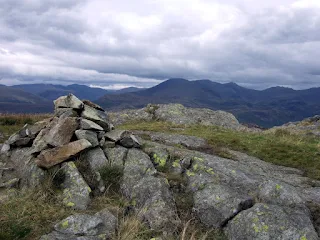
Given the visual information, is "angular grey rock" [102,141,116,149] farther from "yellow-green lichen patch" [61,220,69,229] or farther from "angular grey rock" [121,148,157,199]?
"yellow-green lichen patch" [61,220,69,229]

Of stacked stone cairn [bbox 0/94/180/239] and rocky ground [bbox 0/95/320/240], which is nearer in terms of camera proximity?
rocky ground [bbox 0/95/320/240]

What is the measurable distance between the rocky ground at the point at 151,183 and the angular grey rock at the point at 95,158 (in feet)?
0.15

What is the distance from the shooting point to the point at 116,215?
1084cm

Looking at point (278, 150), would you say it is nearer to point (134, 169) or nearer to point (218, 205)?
point (218, 205)

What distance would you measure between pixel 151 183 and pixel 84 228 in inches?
137

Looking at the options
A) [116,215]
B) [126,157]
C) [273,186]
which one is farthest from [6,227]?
[273,186]

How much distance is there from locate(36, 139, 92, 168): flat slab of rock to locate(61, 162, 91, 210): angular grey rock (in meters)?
0.39

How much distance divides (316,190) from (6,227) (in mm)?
12446

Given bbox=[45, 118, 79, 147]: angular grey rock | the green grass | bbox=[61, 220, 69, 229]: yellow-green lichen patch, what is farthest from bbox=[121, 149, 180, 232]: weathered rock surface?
the green grass

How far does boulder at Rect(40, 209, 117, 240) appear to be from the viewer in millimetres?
9172

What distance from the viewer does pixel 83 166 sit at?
42.8ft

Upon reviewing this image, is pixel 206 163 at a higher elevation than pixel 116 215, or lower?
higher

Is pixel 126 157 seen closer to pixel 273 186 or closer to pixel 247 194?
pixel 247 194

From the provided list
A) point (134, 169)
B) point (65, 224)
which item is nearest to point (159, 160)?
point (134, 169)
